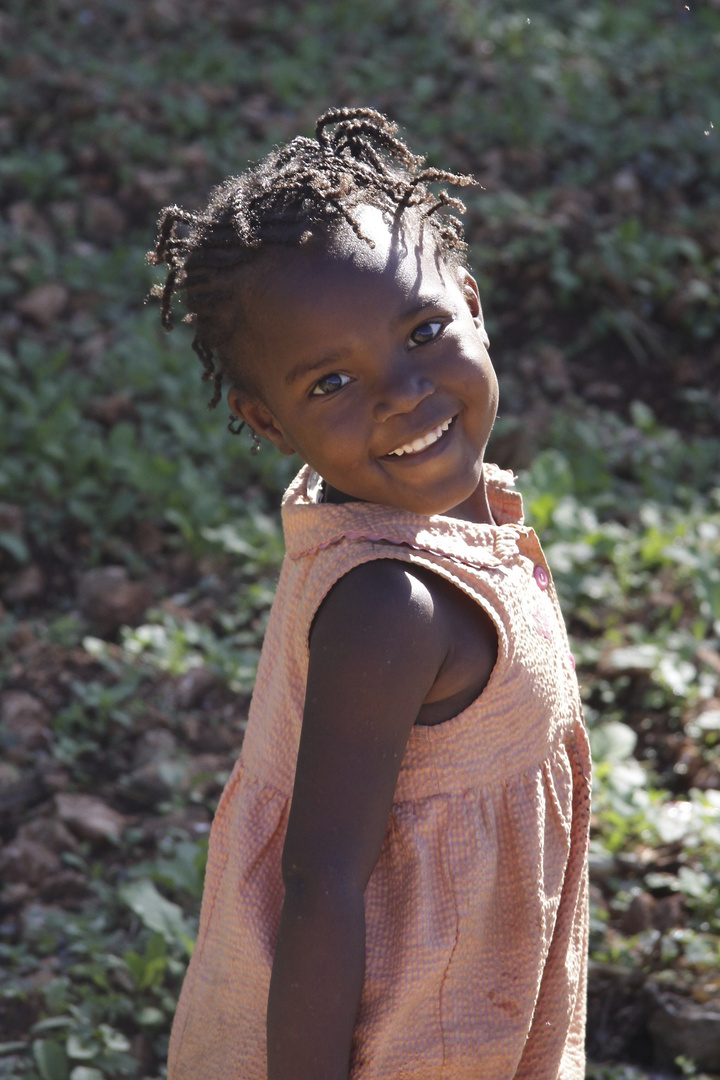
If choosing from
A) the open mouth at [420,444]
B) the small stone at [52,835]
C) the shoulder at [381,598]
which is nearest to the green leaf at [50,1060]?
the small stone at [52,835]

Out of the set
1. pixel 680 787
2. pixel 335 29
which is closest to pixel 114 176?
pixel 335 29

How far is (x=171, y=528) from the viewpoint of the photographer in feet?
12.0

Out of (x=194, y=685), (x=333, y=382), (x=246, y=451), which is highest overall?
(x=246, y=451)

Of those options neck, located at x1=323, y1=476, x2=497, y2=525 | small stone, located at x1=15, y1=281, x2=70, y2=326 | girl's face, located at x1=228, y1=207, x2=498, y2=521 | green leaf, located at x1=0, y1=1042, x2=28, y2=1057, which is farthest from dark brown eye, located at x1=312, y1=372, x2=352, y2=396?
small stone, located at x1=15, y1=281, x2=70, y2=326

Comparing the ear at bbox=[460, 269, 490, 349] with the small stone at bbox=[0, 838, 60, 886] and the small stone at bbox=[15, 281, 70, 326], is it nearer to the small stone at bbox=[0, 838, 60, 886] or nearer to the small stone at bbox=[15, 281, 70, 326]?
the small stone at bbox=[0, 838, 60, 886]

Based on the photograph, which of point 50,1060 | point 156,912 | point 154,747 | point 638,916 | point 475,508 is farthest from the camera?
point 154,747

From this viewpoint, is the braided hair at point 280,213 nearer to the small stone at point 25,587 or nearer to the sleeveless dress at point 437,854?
the sleeveless dress at point 437,854

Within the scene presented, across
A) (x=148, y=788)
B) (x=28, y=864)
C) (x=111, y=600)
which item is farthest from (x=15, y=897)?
(x=111, y=600)

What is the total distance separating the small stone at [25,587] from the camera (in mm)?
3389

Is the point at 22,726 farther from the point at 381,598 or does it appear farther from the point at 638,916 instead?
the point at 381,598

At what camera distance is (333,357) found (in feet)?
4.44

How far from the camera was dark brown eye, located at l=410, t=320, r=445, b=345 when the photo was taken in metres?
1.40

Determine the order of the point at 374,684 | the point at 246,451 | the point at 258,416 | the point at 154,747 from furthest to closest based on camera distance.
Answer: the point at 246,451, the point at 154,747, the point at 258,416, the point at 374,684

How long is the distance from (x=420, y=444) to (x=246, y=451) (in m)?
2.61
